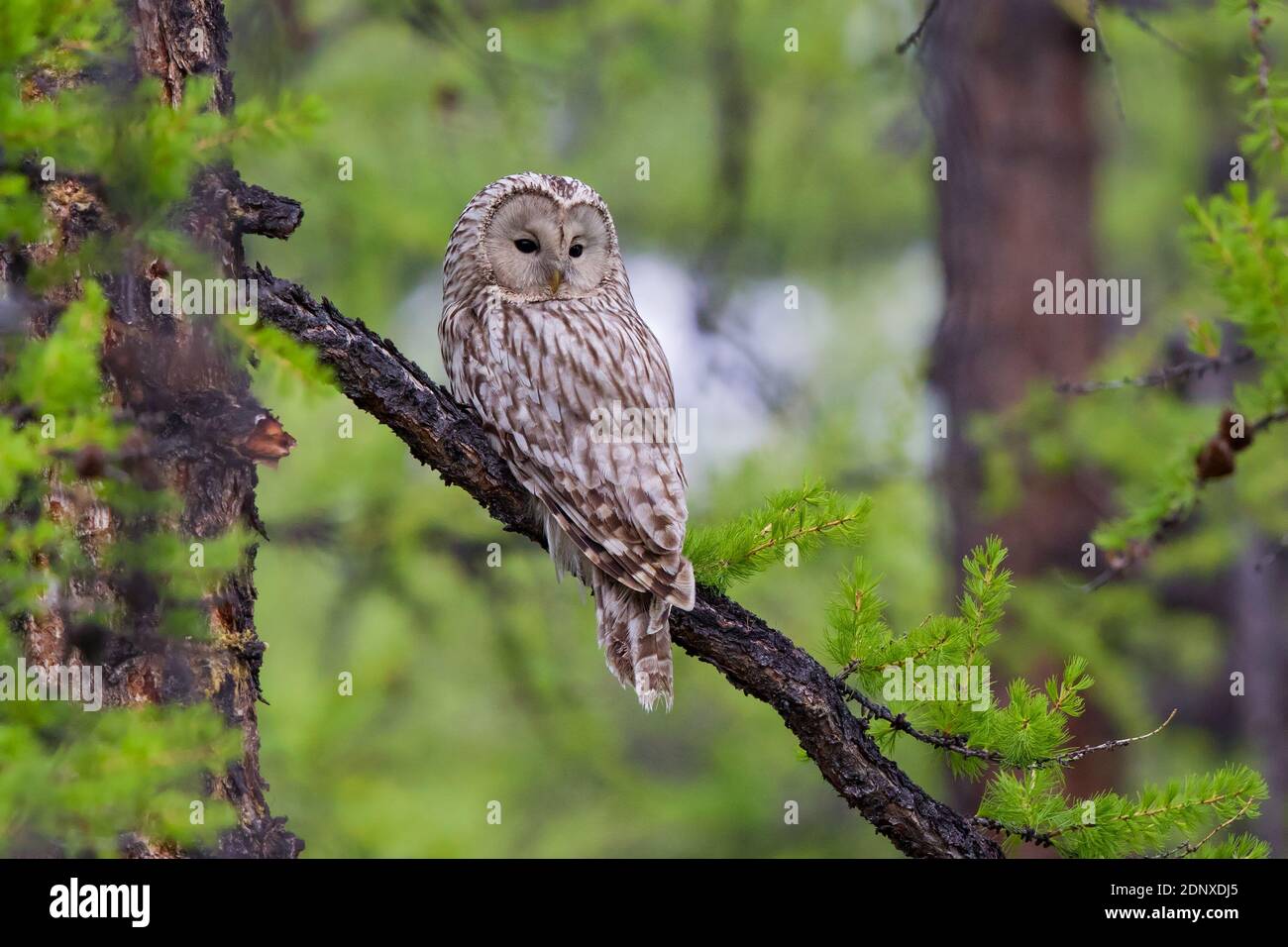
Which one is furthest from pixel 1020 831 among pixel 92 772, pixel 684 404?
pixel 684 404

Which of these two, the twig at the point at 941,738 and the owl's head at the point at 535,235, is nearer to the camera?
the twig at the point at 941,738

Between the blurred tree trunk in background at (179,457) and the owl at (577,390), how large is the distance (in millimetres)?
1062

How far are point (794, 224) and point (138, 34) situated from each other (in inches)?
297

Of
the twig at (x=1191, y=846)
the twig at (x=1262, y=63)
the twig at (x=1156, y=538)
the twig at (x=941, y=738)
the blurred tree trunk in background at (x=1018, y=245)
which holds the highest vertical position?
the blurred tree trunk in background at (x=1018, y=245)

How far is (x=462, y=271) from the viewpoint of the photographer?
4574mm

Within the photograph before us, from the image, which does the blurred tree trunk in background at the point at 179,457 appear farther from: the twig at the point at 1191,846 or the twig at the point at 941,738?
the twig at the point at 1191,846

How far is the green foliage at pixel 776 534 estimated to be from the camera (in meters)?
3.06

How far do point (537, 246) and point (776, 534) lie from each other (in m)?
1.86

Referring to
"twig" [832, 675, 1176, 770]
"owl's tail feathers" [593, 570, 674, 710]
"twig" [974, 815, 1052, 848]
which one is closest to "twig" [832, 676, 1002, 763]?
"twig" [832, 675, 1176, 770]

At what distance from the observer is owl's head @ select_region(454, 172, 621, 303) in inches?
176

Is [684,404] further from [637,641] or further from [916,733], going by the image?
[916,733]

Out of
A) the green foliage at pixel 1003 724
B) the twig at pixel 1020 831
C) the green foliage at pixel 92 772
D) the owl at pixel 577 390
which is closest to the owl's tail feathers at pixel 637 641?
the owl at pixel 577 390

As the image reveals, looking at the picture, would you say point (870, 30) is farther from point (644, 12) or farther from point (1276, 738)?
point (1276, 738)

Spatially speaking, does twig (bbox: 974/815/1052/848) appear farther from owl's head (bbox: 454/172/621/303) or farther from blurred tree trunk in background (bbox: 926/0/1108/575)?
blurred tree trunk in background (bbox: 926/0/1108/575)
